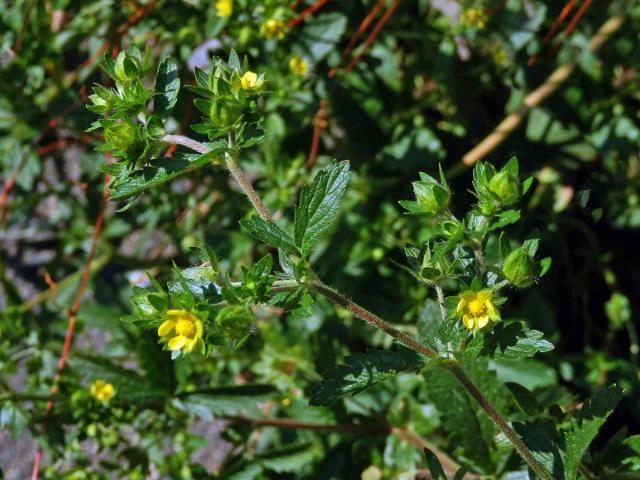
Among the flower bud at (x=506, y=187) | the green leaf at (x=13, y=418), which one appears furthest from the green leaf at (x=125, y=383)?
the flower bud at (x=506, y=187)

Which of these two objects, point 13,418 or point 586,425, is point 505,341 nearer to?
point 586,425

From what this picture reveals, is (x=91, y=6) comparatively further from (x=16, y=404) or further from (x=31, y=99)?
(x=16, y=404)

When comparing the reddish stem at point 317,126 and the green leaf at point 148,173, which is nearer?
the green leaf at point 148,173

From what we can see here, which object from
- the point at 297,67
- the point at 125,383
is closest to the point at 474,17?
the point at 297,67

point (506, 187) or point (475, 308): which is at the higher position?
point (506, 187)

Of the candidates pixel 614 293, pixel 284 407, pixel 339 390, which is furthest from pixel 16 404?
pixel 614 293

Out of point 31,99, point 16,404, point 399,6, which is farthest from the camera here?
point 31,99

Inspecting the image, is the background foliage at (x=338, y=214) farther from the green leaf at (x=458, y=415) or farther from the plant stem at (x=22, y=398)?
the green leaf at (x=458, y=415)
